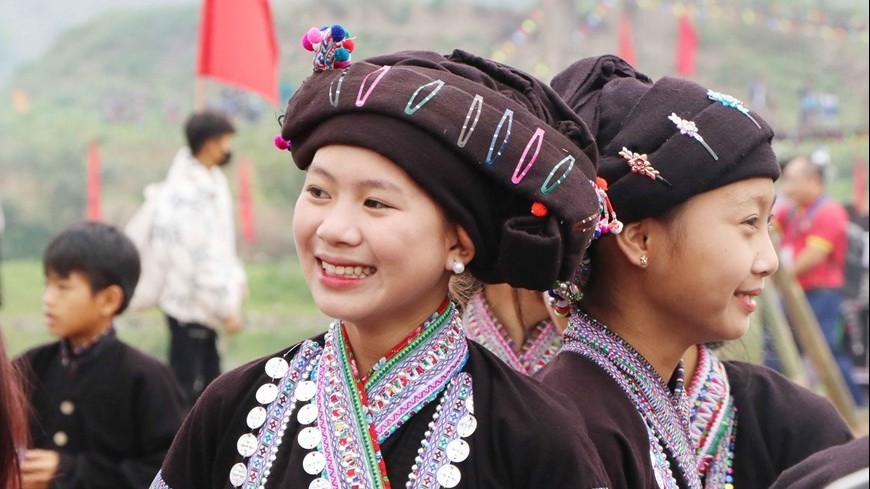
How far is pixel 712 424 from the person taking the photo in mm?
2895

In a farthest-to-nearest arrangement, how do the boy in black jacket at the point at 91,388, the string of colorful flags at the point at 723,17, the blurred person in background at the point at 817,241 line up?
the string of colorful flags at the point at 723,17
the blurred person in background at the point at 817,241
the boy in black jacket at the point at 91,388

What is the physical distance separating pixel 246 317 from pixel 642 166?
9.11 metres

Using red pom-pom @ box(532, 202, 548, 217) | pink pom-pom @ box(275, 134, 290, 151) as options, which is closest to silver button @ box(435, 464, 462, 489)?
red pom-pom @ box(532, 202, 548, 217)

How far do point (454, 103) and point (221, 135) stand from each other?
514 centimetres

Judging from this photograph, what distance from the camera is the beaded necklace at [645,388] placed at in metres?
2.63

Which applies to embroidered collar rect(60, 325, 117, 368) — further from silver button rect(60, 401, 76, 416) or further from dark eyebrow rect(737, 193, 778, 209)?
dark eyebrow rect(737, 193, 778, 209)

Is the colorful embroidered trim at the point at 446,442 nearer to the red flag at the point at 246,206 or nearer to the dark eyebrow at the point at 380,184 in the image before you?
the dark eyebrow at the point at 380,184

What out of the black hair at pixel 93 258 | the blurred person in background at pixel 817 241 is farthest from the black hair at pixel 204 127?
the blurred person in background at pixel 817 241

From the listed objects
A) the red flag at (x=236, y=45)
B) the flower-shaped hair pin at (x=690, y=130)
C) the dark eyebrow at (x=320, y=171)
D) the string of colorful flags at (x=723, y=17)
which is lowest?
the dark eyebrow at (x=320, y=171)

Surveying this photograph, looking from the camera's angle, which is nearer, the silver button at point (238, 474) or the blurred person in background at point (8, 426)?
the silver button at point (238, 474)

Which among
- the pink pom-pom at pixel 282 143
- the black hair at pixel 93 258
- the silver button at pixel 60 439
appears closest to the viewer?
the pink pom-pom at pixel 282 143

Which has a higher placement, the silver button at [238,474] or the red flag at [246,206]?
the red flag at [246,206]

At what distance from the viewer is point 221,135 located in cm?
717

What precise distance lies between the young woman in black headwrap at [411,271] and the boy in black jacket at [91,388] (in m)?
1.84
